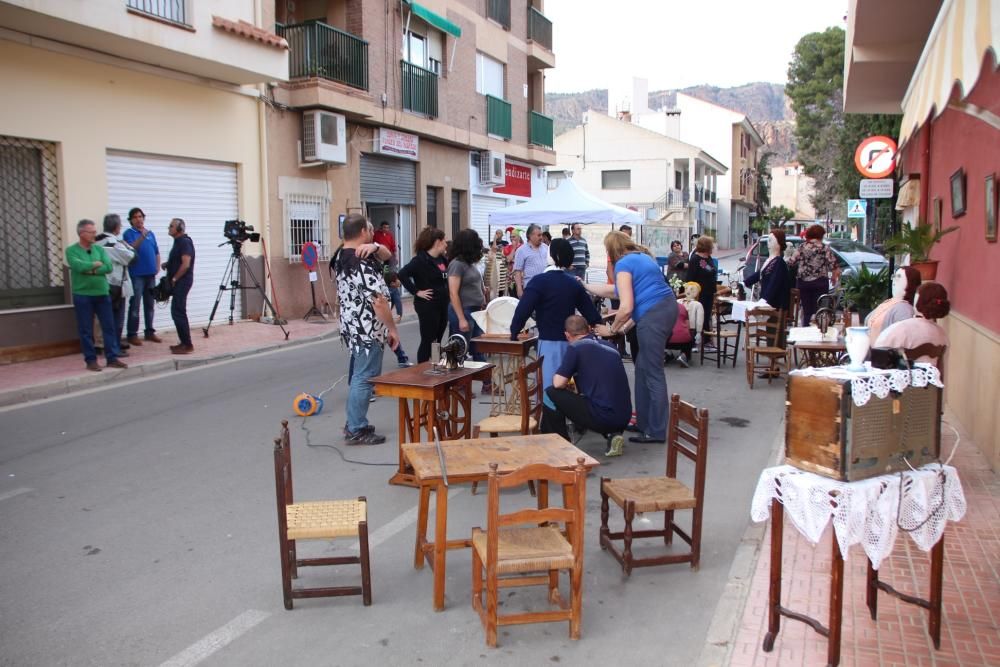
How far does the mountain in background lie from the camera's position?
13688 centimetres

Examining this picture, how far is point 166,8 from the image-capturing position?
519 inches

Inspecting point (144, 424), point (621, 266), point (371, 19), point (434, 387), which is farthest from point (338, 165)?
point (434, 387)

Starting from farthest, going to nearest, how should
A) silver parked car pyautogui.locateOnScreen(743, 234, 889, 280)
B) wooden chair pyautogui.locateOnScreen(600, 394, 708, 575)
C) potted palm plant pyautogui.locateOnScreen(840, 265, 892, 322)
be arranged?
1. silver parked car pyautogui.locateOnScreen(743, 234, 889, 280)
2. potted palm plant pyautogui.locateOnScreen(840, 265, 892, 322)
3. wooden chair pyautogui.locateOnScreen(600, 394, 708, 575)

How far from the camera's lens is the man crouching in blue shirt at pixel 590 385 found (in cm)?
634

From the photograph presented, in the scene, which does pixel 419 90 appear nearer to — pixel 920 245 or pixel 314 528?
pixel 920 245

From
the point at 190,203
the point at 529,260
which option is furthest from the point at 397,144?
the point at 529,260

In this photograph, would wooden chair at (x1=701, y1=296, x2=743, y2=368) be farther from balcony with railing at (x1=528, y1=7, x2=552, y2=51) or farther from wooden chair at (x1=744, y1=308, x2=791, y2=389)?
balcony with railing at (x1=528, y1=7, x2=552, y2=51)

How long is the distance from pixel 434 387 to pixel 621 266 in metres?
2.34

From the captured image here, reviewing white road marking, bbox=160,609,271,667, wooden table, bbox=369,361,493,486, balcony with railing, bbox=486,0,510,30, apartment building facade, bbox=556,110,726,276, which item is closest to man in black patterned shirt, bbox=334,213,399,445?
wooden table, bbox=369,361,493,486

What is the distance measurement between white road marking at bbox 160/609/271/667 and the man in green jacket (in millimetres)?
7191

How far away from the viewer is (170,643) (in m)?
3.86

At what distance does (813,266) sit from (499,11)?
17249 mm

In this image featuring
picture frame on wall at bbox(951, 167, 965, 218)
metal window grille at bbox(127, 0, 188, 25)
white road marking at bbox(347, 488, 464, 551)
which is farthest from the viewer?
metal window grille at bbox(127, 0, 188, 25)

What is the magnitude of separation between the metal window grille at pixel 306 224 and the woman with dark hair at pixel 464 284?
8.42 m
